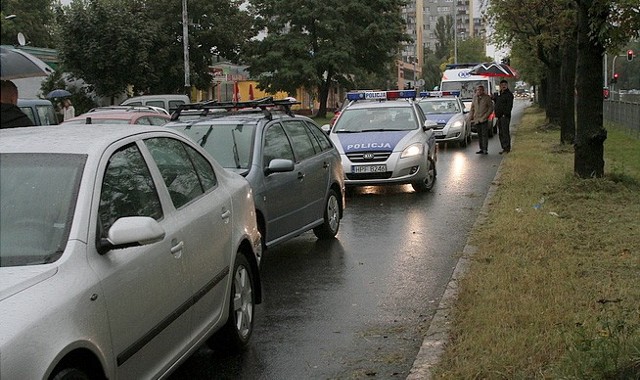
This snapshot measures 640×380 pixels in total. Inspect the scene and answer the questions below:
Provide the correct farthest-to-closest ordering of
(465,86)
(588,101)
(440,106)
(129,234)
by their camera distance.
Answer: (465,86)
(440,106)
(588,101)
(129,234)

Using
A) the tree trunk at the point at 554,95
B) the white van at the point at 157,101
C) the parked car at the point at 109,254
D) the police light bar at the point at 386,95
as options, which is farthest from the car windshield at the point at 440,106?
the parked car at the point at 109,254

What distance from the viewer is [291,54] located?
176 ft

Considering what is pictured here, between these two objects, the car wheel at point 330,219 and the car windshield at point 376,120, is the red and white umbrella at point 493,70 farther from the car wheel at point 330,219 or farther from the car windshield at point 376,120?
the car wheel at point 330,219

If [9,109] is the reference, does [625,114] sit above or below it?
below

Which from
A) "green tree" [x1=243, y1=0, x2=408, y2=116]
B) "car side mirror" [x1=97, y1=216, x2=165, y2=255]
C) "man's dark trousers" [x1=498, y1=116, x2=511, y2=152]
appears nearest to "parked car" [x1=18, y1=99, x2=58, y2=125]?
"man's dark trousers" [x1=498, y1=116, x2=511, y2=152]

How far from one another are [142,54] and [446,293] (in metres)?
36.5

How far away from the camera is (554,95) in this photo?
3350 cm

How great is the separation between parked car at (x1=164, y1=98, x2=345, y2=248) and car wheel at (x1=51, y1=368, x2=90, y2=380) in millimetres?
4740

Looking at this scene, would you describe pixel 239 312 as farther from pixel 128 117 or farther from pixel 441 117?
pixel 441 117

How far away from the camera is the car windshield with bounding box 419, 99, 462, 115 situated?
2684 centimetres

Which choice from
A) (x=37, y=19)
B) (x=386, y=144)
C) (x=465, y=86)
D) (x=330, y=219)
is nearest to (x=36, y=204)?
(x=330, y=219)

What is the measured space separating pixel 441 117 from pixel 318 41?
29579mm

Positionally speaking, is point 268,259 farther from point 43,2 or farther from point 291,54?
point 291,54

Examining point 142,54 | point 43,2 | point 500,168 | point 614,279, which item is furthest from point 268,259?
point 43,2
